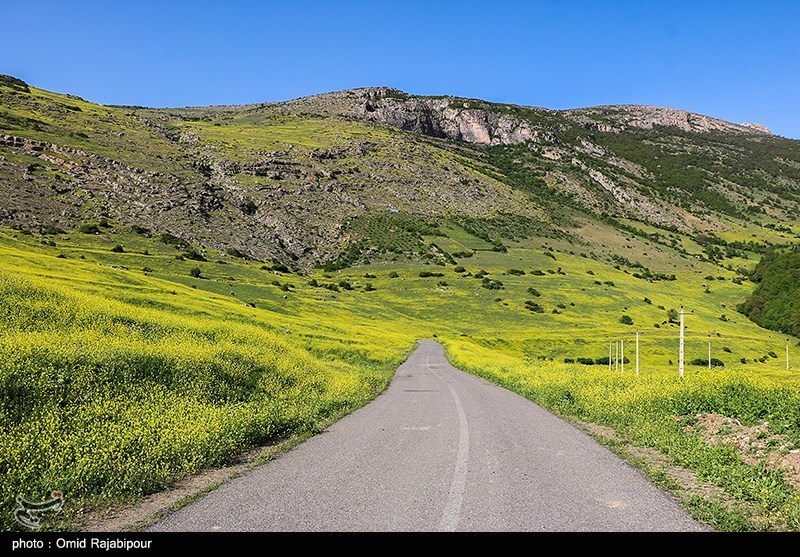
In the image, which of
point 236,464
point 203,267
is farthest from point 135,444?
point 203,267

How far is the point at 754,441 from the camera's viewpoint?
11.2 metres

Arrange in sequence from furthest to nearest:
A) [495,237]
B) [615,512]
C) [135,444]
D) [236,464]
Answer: [495,237]
[236,464]
[135,444]
[615,512]

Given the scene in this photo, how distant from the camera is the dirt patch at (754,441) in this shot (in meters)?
9.48

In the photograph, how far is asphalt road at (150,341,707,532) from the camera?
6.82m

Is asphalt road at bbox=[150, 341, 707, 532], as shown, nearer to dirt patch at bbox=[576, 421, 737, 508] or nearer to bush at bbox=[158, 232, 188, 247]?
dirt patch at bbox=[576, 421, 737, 508]

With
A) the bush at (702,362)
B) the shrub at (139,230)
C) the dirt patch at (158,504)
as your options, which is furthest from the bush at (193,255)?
the dirt patch at (158,504)

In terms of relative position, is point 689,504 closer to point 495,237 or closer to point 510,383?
point 510,383

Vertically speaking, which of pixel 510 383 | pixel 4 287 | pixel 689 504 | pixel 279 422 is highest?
pixel 4 287

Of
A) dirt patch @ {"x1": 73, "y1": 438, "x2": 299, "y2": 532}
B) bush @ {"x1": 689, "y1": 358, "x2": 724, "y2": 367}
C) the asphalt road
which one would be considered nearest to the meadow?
dirt patch @ {"x1": 73, "y1": 438, "x2": 299, "y2": 532}

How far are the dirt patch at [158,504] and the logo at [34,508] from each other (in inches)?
17.3

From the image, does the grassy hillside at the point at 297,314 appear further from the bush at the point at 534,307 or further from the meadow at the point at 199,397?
the bush at the point at 534,307

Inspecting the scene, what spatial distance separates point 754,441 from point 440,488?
761 cm
